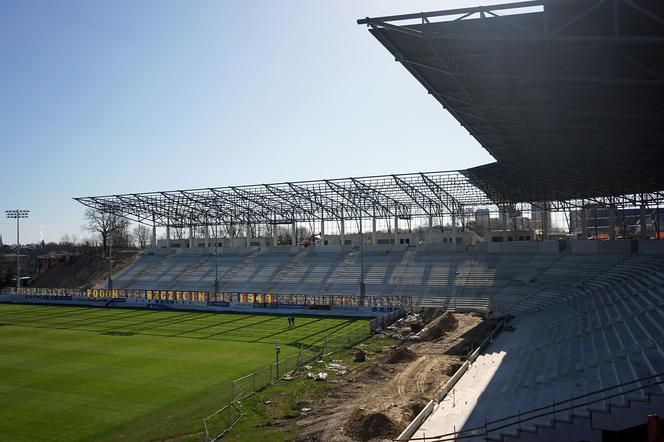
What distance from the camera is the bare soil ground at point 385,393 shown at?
640 inches

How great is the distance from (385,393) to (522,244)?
Result: 131 feet

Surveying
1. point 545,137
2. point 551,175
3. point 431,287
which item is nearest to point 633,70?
point 545,137

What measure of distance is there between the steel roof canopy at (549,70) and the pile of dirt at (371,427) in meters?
10.6

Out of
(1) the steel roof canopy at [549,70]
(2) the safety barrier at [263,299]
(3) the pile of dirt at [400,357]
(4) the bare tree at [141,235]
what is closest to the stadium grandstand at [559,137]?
(1) the steel roof canopy at [549,70]

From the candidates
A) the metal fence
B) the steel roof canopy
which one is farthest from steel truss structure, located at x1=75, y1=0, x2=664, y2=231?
the metal fence

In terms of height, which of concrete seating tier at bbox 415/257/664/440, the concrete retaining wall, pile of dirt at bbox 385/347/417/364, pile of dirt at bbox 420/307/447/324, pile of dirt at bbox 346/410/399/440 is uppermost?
the concrete retaining wall

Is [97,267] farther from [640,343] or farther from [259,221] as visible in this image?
[640,343]

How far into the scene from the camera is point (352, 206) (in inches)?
2589

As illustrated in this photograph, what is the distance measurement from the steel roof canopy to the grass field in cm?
1393

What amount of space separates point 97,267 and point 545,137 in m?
73.1

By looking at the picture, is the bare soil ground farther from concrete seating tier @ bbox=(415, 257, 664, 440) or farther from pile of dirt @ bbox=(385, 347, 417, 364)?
concrete seating tier @ bbox=(415, 257, 664, 440)

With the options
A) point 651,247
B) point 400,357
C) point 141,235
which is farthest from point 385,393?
point 141,235

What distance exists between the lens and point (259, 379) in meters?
23.6

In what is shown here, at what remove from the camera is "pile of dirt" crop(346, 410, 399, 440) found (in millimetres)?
15875
